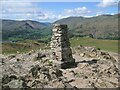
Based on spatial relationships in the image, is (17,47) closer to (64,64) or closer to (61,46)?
(61,46)

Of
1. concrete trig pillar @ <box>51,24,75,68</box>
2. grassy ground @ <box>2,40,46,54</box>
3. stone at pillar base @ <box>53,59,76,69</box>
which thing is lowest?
grassy ground @ <box>2,40,46,54</box>

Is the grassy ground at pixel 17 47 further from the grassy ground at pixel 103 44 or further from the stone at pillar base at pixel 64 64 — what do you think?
the stone at pillar base at pixel 64 64

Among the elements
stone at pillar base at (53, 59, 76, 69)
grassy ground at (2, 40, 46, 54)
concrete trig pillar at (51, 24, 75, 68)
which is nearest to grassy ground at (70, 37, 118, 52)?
grassy ground at (2, 40, 46, 54)

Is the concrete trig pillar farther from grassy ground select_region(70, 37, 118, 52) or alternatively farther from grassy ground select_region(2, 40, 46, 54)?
grassy ground select_region(2, 40, 46, 54)

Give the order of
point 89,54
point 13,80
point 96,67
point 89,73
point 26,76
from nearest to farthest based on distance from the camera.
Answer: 1. point 13,80
2. point 26,76
3. point 89,73
4. point 96,67
5. point 89,54

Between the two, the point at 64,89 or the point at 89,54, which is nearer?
the point at 64,89

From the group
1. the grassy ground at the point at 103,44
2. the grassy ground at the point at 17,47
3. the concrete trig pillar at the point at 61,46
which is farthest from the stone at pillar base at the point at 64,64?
the grassy ground at the point at 17,47

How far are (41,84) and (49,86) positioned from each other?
0.64 meters

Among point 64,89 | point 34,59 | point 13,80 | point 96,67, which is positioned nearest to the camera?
point 13,80

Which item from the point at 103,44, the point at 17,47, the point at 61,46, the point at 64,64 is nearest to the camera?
the point at 64,64

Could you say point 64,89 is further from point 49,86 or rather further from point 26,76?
point 26,76

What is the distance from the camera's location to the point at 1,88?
1744 cm

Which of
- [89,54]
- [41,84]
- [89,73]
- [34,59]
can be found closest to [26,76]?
[41,84]

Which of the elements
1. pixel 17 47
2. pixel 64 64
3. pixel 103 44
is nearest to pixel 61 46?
pixel 64 64
